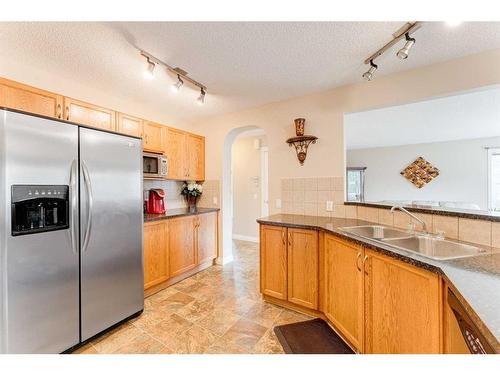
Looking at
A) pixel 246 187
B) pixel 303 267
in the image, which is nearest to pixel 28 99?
pixel 303 267

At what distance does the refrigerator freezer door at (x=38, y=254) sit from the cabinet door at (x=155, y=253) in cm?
83

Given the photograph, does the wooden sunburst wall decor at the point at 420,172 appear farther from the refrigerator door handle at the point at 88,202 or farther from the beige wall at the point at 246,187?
the refrigerator door handle at the point at 88,202

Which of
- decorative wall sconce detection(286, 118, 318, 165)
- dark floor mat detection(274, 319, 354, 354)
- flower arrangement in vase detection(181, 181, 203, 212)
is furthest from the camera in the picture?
flower arrangement in vase detection(181, 181, 203, 212)

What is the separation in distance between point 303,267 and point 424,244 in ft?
3.24

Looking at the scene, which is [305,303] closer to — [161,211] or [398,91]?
[161,211]

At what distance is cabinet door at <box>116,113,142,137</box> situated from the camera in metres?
2.58

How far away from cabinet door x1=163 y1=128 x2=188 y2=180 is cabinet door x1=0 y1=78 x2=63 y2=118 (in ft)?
4.04

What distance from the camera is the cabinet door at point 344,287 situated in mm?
1554

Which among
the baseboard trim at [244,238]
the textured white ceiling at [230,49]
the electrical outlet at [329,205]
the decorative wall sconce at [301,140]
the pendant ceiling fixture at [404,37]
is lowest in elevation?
the baseboard trim at [244,238]

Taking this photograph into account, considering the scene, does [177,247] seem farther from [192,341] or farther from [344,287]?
[344,287]

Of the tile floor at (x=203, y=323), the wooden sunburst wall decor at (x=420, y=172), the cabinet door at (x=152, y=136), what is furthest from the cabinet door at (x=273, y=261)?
the wooden sunburst wall decor at (x=420, y=172)

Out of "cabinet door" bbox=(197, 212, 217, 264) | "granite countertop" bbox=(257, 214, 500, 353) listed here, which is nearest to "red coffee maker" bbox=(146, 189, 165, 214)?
"cabinet door" bbox=(197, 212, 217, 264)

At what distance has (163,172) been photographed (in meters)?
2.93

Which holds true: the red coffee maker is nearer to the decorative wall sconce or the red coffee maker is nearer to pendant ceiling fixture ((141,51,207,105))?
pendant ceiling fixture ((141,51,207,105))
